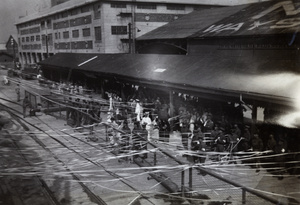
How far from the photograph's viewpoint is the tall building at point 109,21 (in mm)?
37531

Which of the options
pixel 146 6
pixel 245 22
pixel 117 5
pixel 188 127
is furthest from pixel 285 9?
pixel 146 6

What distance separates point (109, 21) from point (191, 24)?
1287 centimetres

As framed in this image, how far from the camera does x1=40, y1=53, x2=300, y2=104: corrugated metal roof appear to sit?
12.0 m

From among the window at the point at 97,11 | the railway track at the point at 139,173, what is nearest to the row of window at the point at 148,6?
the window at the point at 97,11

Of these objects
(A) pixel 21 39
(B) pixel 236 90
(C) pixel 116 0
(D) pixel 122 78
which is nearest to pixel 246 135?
(B) pixel 236 90

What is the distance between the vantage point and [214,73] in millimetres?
15805

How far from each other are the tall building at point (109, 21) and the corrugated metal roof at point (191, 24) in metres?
5.46

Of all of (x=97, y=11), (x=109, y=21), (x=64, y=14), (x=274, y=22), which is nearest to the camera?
(x=274, y=22)

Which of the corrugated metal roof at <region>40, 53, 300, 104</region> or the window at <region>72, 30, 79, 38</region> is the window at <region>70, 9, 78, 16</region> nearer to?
the window at <region>72, 30, 79, 38</region>

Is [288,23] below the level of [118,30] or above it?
below

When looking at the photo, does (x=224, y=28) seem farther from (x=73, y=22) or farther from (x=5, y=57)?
(x=5, y=57)

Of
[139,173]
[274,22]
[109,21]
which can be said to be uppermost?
[109,21]

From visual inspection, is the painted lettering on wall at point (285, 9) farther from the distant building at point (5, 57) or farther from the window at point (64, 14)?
the distant building at point (5, 57)

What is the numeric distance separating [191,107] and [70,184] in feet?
32.2
